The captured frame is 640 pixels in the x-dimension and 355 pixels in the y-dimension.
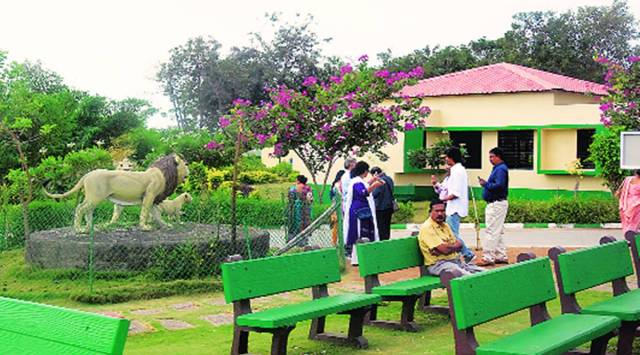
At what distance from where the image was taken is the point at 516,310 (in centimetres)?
641

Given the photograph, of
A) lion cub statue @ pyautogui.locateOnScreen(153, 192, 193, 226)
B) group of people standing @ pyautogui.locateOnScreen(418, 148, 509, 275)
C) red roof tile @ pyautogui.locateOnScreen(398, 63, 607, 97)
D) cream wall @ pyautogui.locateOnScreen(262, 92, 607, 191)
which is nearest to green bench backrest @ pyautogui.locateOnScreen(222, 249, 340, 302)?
group of people standing @ pyautogui.locateOnScreen(418, 148, 509, 275)

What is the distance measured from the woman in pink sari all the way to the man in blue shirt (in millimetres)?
1693

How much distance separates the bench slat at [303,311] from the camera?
6.94 metres

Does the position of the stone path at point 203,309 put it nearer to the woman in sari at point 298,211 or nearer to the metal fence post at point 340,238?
the metal fence post at point 340,238

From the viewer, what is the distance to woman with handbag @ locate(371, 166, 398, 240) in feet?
45.1

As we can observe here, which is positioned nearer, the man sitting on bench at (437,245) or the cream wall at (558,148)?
the man sitting on bench at (437,245)

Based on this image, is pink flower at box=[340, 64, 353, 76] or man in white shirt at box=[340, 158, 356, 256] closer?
man in white shirt at box=[340, 158, 356, 256]

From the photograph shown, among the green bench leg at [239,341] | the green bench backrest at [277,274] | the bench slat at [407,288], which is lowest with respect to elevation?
the green bench leg at [239,341]

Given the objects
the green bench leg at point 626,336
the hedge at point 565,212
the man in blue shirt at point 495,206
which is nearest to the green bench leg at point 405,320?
the green bench leg at point 626,336

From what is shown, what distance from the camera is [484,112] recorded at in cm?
3198

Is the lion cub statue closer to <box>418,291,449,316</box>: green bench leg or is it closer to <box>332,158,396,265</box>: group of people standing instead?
<box>332,158,396,265</box>: group of people standing

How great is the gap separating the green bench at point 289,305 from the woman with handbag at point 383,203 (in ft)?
17.8

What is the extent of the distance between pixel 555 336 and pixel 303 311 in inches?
83.6

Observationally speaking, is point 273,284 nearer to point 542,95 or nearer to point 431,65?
point 542,95
